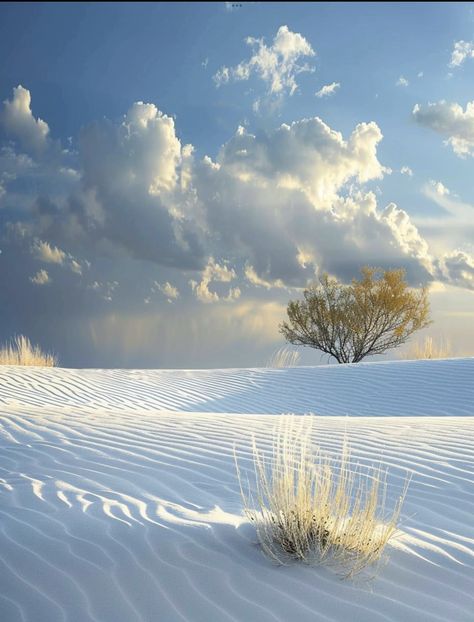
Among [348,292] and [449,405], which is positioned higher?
[348,292]

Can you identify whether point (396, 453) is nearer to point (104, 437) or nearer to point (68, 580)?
point (104, 437)

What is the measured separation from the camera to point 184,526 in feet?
13.0

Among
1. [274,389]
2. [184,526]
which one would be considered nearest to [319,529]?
[184,526]

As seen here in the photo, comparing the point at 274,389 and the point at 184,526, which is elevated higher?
the point at 274,389

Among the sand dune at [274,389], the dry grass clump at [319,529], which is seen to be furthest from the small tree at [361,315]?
the dry grass clump at [319,529]

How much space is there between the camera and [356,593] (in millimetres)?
3270

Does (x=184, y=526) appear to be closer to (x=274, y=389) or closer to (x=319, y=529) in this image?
(x=319, y=529)

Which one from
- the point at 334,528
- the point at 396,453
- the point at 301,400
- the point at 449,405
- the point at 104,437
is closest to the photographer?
the point at 334,528

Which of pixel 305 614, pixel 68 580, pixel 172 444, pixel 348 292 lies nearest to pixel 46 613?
pixel 68 580

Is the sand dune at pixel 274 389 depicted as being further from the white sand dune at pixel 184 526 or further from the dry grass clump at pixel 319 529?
the dry grass clump at pixel 319 529

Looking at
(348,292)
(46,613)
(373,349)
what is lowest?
(46,613)

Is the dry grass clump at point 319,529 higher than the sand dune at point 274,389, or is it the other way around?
the sand dune at point 274,389

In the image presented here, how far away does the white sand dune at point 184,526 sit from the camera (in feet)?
10.4

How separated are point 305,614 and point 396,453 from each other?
324 centimetres
